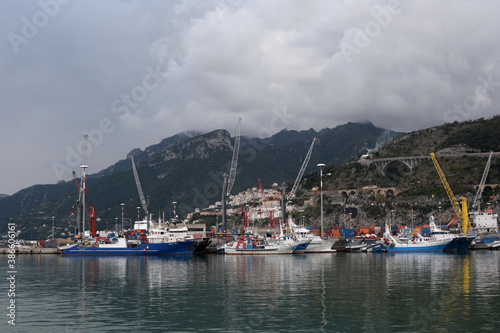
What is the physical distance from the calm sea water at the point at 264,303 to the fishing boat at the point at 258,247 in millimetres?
54351

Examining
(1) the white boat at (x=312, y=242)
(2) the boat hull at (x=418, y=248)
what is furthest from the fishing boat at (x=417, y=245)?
(1) the white boat at (x=312, y=242)

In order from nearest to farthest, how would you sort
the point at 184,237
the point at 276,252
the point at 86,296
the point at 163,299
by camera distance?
the point at 163,299 < the point at 86,296 < the point at 276,252 < the point at 184,237

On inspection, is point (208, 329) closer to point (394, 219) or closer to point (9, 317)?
point (9, 317)

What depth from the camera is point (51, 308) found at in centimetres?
3934

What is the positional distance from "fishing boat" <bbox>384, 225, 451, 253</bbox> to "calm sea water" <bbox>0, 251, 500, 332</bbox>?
183ft

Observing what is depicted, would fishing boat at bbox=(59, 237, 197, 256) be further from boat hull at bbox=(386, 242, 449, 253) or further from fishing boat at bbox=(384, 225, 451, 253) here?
boat hull at bbox=(386, 242, 449, 253)

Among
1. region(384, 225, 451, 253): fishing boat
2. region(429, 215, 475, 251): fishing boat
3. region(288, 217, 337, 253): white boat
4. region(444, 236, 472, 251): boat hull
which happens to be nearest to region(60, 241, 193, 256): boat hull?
region(288, 217, 337, 253): white boat

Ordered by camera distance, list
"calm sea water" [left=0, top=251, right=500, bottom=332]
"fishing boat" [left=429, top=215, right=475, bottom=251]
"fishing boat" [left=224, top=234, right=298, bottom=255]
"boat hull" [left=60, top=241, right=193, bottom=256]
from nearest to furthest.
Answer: "calm sea water" [left=0, top=251, right=500, bottom=332] → "fishing boat" [left=224, top=234, right=298, bottom=255] → "fishing boat" [left=429, top=215, right=475, bottom=251] → "boat hull" [left=60, top=241, right=193, bottom=256]

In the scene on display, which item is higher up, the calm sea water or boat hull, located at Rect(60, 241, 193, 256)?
the calm sea water

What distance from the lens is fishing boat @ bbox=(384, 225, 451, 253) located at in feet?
381

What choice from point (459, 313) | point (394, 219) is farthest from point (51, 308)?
point (394, 219)

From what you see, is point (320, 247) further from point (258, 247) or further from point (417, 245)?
point (417, 245)

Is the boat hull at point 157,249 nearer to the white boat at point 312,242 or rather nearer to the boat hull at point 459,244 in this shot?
the white boat at point 312,242

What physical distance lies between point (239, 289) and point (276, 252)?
6806 centimetres
